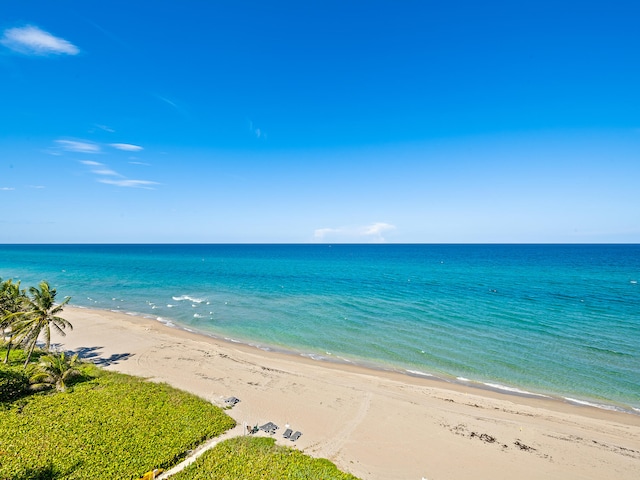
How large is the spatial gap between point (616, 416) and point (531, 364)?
26.1 feet

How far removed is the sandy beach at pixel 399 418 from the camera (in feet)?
54.5

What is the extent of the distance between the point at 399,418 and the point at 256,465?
10.9m

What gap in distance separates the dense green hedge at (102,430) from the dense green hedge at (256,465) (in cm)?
156

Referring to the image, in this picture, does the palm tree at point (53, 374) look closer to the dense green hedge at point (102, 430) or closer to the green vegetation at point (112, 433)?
the green vegetation at point (112, 433)

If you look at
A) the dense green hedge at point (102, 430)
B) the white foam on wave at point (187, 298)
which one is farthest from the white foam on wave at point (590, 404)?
the white foam on wave at point (187, 298)

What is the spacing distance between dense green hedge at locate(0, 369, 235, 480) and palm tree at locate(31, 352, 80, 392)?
1.06m

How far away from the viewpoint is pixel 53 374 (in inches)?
861

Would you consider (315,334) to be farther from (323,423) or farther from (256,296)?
(256,296)

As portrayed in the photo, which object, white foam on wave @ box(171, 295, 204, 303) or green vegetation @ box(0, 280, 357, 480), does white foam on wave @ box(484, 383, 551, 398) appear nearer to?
green vegetation @ box(0, 280, 357, 480)

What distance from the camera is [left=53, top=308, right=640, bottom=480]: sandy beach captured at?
655 inches

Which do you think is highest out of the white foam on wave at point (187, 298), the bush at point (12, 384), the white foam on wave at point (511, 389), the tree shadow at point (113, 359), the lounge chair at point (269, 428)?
the bush at point (12, 384)

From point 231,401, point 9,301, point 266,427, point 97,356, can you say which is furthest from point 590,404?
point 9,301

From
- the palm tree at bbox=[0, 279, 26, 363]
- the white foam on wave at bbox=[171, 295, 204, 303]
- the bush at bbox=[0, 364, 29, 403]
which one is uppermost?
the palm tree at bbox=[0, 279, 26, 363]

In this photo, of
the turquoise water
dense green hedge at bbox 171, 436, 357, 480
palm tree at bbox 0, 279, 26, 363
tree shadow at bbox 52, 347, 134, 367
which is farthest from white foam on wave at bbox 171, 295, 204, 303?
dense green hedge at bbox 171, 436, 357, 480
